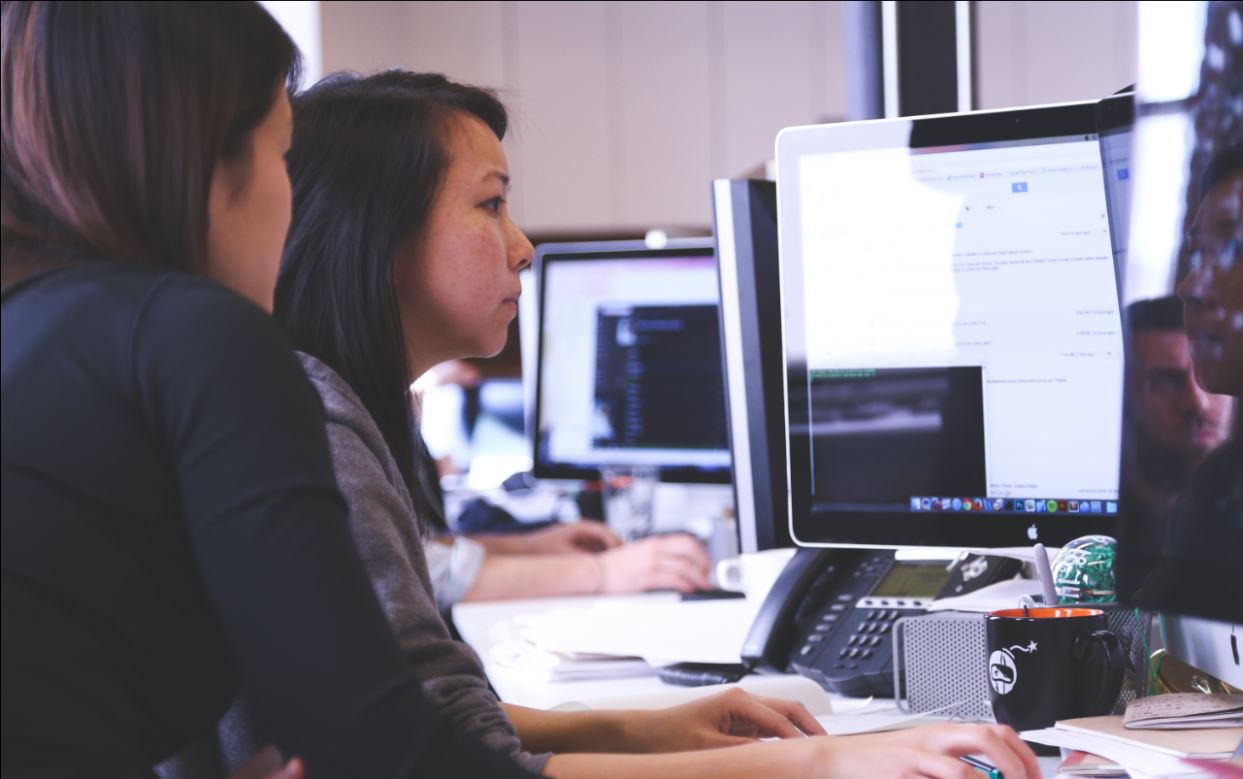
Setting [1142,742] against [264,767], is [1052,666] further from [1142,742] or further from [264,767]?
[264,767]

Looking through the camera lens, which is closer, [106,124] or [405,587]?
[106,124]

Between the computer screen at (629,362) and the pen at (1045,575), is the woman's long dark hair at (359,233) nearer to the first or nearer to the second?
the pen at (1045,575)

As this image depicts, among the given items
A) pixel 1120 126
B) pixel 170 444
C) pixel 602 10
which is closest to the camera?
pixel 170 444

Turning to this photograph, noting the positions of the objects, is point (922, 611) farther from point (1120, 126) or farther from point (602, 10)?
point (602, 10)

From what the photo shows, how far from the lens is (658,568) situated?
199 cm

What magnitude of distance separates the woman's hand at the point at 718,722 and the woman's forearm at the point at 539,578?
995 mm

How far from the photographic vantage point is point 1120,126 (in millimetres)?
1030

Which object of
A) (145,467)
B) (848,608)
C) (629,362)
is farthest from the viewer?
(629,362)

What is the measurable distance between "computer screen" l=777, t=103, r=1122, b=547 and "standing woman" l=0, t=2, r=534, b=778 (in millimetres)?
664

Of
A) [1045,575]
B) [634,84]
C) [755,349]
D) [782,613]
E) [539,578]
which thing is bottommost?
[539,578]

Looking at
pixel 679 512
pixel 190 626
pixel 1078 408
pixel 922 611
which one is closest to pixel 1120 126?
pixel 1078 408

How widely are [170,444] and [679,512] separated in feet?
7.17

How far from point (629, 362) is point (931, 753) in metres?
1.68

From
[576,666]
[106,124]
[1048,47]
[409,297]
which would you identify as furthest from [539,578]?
[1048,47]
